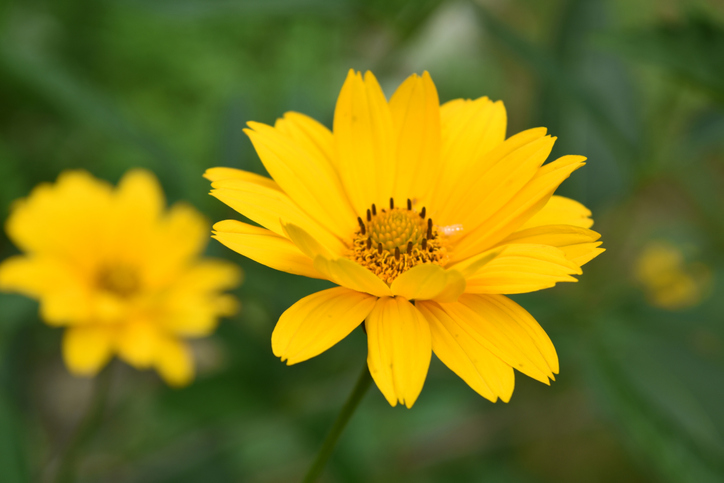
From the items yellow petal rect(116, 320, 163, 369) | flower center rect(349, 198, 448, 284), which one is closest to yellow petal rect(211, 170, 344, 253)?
flower center rect(349, 198, 448, 284)

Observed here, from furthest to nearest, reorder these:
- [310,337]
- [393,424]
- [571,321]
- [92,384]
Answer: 1. [92,384]
2. [393,424]
3. [571,321]
4. [310,337]

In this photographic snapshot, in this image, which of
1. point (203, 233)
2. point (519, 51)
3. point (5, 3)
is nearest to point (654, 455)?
point (519, 51)

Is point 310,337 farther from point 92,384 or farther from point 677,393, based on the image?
point 92,384

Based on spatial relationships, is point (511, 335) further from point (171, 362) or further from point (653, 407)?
point (171, 362)

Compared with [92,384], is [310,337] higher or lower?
higher

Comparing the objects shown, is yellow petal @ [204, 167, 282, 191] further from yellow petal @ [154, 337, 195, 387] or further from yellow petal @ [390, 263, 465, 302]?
yellow petal @ [154, 337, 195, 387]

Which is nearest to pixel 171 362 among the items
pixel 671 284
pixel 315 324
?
pixel 315 324

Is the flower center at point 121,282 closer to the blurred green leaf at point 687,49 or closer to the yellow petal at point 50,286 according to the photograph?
the yellow petal at point 50,286
